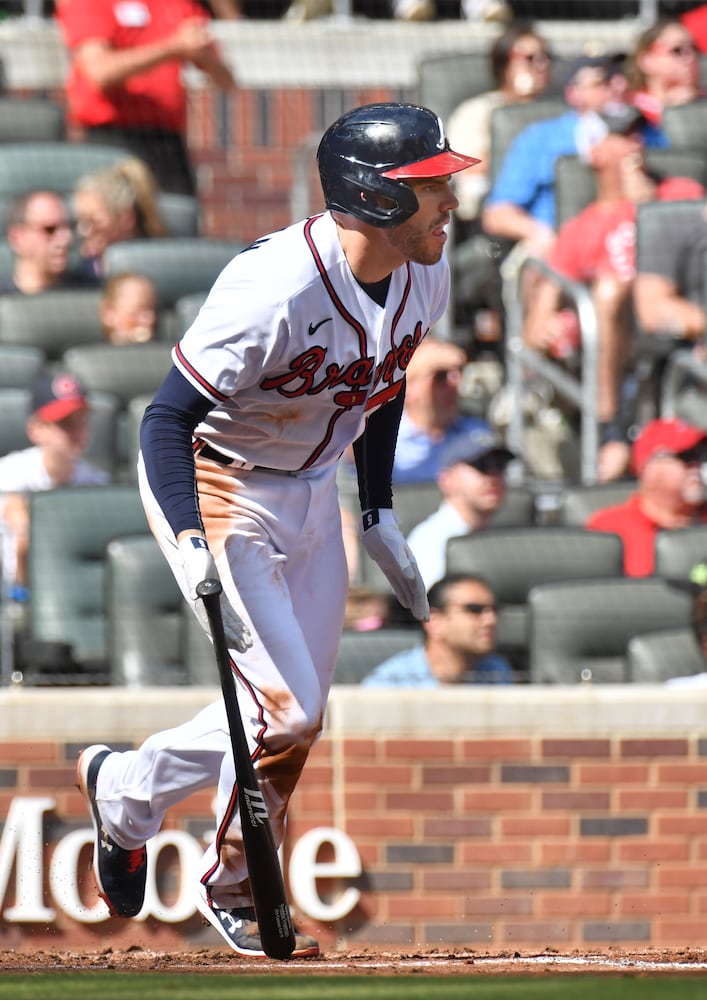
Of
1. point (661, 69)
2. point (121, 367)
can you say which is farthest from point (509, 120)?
point (121, 367)

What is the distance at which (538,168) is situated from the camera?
7.24 meters

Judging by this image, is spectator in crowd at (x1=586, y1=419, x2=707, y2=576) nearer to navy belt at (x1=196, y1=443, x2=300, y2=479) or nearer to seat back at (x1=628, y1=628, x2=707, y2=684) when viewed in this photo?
seat back at (x1=628, y1=628, x2=707, y2=684)

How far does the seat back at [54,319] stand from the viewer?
6.73 metres

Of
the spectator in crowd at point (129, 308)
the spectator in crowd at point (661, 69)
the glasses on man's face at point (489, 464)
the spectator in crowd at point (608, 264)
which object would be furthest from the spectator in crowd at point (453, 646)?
the spectator in crowd at point (661, 69)

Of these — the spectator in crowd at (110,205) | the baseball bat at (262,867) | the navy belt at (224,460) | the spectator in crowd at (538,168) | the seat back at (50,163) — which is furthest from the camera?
the seat back at (50,163)

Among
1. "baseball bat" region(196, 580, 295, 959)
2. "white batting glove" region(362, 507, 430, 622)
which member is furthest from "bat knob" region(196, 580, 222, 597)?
"white batting glove" region(362, 507, 430, 622)

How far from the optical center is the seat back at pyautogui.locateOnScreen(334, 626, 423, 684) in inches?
208

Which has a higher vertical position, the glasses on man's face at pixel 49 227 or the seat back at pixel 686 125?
the seat back at pixel 686 125

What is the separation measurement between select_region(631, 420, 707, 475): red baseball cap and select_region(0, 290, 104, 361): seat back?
2.07 metres

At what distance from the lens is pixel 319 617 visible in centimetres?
395

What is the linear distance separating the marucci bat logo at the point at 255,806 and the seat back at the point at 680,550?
2202mm

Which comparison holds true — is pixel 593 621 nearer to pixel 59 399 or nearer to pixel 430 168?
pixel 59 399

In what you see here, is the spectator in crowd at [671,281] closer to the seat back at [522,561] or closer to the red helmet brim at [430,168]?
the seat back at [522,561]

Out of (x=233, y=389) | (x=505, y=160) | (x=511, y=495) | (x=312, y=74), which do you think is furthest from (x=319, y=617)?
(x=312, y=74)
